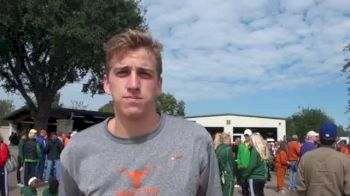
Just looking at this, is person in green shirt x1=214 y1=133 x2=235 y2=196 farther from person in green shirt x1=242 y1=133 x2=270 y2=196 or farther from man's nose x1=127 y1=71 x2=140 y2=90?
man's nose x1=127 y1=71 x2=140 y2=90

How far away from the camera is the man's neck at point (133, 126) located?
2.34 meters

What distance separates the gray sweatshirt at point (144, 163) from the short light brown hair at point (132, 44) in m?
0.31

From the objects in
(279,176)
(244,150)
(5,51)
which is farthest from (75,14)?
(244,150)

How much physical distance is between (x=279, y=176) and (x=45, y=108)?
24637mm

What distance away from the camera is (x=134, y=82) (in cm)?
230

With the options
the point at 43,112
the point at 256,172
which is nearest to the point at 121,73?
the point at 256,172

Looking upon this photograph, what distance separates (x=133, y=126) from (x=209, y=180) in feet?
1.32

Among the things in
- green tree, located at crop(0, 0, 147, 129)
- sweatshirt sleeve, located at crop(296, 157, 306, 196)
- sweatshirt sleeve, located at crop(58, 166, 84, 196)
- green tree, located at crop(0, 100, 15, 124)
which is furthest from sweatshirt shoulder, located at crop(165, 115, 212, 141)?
green tree, located at crop(0, 100, 15, 124)

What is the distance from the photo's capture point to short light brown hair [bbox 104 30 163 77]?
2.35 meters

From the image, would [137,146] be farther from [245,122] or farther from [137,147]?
[245,122]

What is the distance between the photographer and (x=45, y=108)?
39.0 meters

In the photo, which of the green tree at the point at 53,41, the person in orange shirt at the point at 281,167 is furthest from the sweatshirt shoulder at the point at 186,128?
the green tree at the point at 53,41

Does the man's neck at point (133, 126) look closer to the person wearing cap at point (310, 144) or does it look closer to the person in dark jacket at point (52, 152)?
the person wearing cap at point (310, 144)

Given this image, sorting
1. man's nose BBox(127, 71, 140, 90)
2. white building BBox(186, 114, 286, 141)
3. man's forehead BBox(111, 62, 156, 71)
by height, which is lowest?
man's nose BBox(127, 71, 140, 90)
